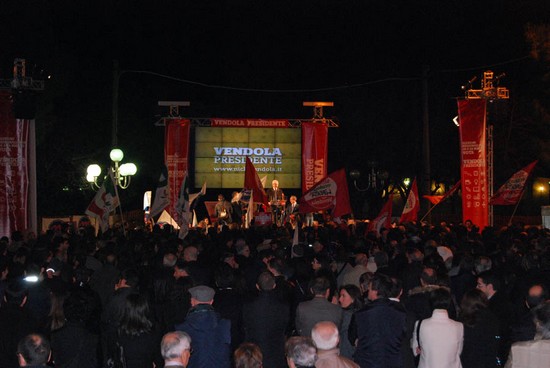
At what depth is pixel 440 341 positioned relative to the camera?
22.6ft

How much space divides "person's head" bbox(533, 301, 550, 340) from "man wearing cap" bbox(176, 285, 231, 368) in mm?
2604

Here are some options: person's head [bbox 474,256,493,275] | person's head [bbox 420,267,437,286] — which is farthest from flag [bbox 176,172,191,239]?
person's head [bbox 420,267,437,286]

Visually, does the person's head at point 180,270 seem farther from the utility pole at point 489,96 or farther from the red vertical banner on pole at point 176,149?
the red vertical banner on pole at point 176,149

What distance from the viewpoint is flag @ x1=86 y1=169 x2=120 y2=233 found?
17.2 metres

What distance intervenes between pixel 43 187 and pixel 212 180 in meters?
6.27

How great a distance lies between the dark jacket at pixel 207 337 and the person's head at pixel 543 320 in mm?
2604

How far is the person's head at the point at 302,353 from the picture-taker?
5062 millimetres

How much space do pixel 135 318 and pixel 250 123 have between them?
83.1 ft

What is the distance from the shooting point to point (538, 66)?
98.8 ft

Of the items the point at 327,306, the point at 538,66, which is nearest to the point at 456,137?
the point at 538,66

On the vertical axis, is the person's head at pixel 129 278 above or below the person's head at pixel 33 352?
above

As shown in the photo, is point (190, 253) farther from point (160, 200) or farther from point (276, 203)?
point (276, 203)

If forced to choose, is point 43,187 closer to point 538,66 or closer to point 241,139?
point 241,139

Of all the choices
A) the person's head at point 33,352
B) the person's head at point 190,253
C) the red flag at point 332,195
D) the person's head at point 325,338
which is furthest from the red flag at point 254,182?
the person's head at point 33,352
